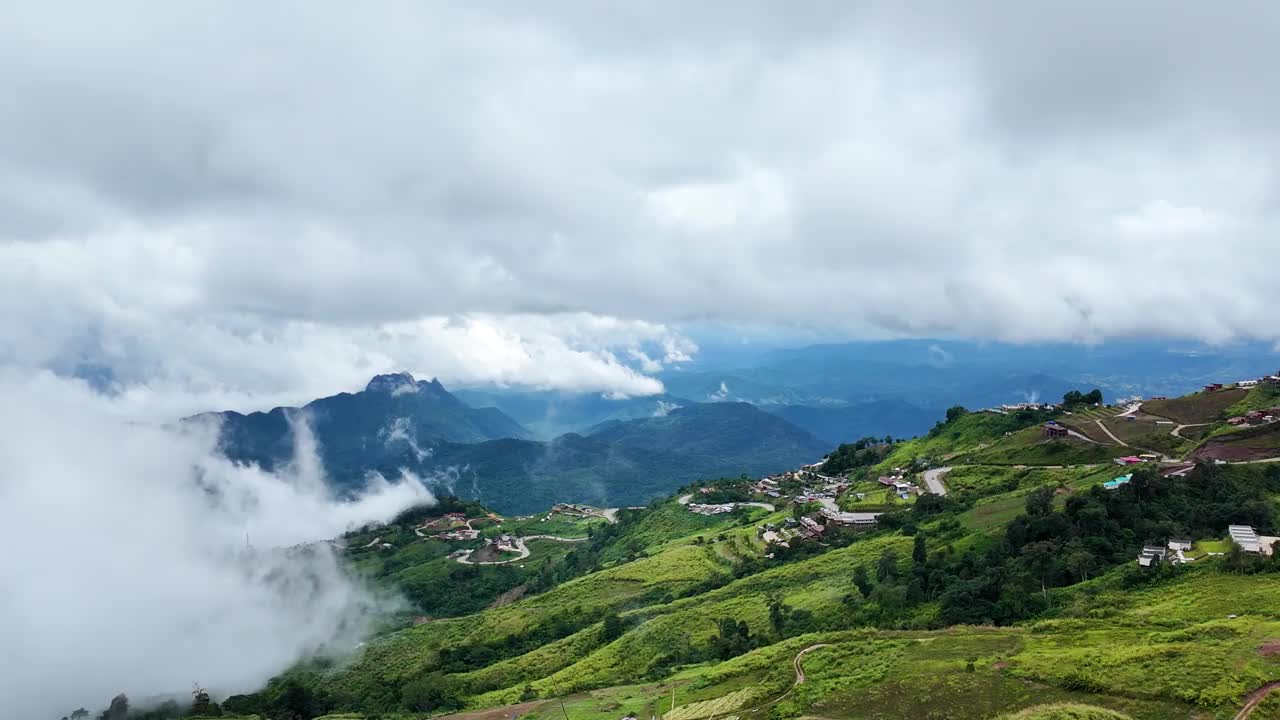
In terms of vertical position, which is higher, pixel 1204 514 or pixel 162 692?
pixel 1204 514

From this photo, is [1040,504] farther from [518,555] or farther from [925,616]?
[518,555]

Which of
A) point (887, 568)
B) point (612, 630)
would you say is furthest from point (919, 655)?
point (612, 630)

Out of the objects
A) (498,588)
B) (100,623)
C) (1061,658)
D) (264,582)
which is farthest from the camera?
(264,582)

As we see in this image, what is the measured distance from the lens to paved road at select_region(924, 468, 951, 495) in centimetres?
10181

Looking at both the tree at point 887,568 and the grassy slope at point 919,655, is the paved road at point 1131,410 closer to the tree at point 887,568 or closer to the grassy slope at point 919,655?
the grassy slope at point 919,655

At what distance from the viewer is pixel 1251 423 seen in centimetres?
8675

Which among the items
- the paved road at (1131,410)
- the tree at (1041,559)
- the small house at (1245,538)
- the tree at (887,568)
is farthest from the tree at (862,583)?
the paved road at (1131,410)

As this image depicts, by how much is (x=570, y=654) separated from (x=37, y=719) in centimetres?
11480

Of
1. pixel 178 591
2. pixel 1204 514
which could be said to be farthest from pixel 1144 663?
pixel 178 591

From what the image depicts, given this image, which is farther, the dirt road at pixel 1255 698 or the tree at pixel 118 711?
the tree at pixel 118 711

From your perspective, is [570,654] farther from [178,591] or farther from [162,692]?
[178,591]

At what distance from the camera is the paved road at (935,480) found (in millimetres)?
101812

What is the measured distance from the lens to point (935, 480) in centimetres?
10906

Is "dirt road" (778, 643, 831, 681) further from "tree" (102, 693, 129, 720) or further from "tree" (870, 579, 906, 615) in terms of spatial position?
"tree" (102, 693, 129, 720)
